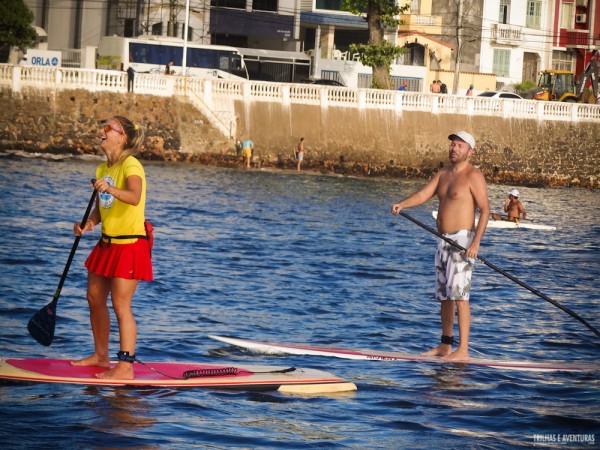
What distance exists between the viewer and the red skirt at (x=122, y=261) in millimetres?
9484

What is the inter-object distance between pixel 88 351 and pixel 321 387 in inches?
102

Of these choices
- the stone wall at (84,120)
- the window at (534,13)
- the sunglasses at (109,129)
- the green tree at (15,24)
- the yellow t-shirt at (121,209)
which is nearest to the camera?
the yellow t-shirt at (121,209)

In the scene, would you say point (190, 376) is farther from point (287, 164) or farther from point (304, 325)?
point (287, 164)

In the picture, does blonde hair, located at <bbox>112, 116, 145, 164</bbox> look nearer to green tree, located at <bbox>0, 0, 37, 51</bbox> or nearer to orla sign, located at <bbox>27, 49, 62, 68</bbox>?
orla sign, located at <bbox>27, 49, 62, 68</bbox>

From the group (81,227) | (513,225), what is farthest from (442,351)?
(513,225)

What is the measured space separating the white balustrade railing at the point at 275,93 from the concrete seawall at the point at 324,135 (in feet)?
0.79

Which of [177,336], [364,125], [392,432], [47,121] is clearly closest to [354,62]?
[364,125]

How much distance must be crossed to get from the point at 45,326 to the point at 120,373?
0.96 m

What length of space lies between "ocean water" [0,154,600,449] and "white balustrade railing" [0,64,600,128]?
35.5 ft

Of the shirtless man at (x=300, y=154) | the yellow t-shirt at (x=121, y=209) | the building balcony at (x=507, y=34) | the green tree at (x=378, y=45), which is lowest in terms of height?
the shirtless man at (x=300, y=154)

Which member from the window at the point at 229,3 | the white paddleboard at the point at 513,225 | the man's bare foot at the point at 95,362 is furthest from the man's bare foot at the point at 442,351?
the window at the point at 229,3

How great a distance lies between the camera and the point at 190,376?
10.0 m

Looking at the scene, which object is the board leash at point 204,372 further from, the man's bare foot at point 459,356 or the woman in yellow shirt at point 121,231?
the man's bare foot at point 459,356

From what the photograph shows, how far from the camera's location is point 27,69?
42.1 meters
